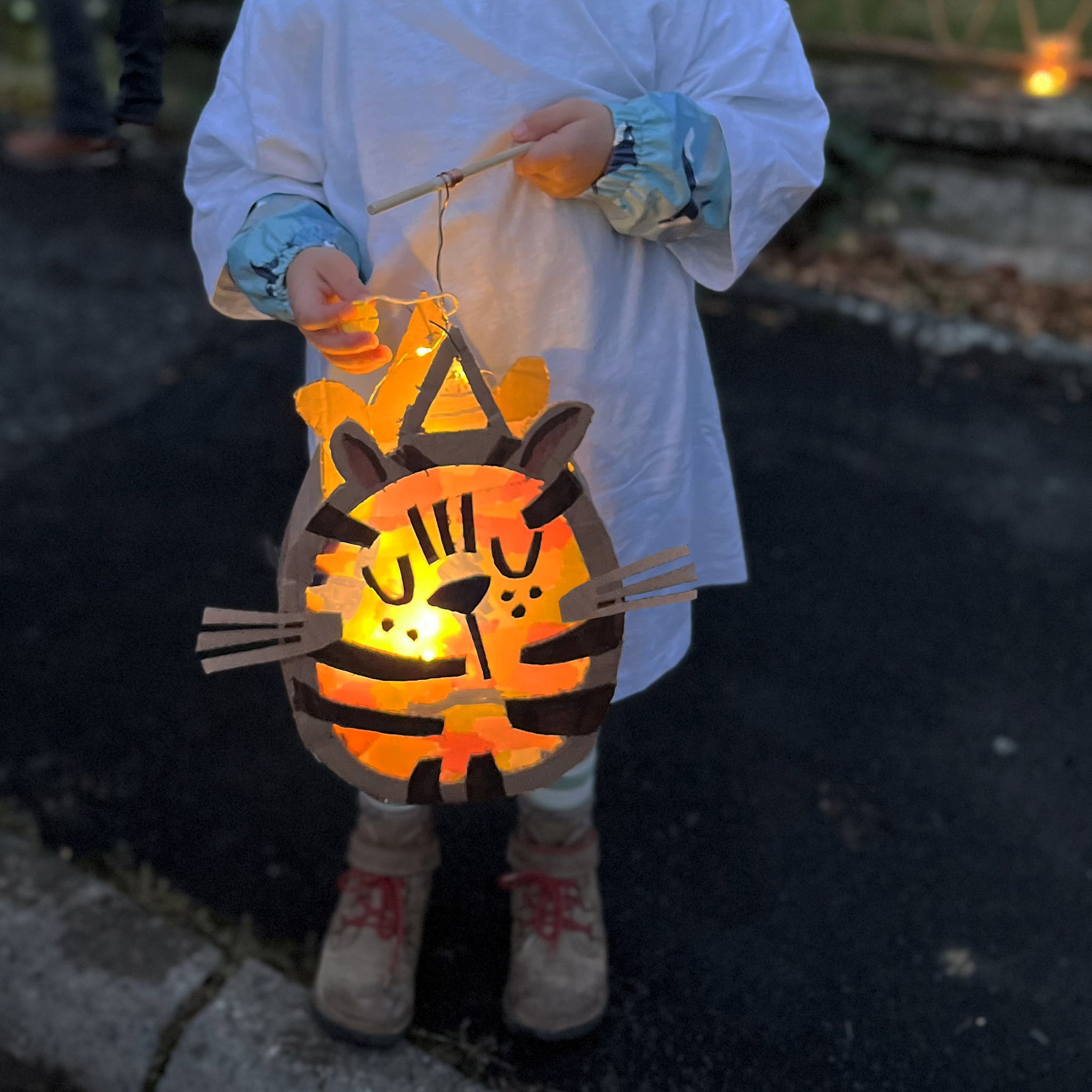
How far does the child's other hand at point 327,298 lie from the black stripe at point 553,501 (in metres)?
0.21

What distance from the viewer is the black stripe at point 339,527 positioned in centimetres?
88

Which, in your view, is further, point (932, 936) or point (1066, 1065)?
point (932, 936)

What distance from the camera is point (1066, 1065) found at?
1.33 metres

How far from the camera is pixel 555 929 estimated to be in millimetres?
1357

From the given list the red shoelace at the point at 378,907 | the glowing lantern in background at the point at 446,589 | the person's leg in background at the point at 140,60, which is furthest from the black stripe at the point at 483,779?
the person's leg in background at the point at 140,60

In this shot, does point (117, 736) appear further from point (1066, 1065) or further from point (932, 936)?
point (1066, 1065)

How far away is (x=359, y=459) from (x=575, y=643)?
0.23m

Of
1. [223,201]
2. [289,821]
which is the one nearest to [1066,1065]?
[289,821]

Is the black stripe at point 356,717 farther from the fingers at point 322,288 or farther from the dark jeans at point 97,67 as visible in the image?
the dark jeans at point 97,67

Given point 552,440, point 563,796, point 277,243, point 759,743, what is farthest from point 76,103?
point 759,743

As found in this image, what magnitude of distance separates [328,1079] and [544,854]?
1.14 ft

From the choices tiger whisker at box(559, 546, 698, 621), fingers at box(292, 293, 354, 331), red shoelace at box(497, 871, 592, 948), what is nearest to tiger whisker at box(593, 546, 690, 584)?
tiger whisker at box(559, 546, 698, 621)

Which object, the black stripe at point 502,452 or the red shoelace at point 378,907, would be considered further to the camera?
the red shoelace at point 378,907

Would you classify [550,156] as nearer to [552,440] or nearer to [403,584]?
[552,440]
